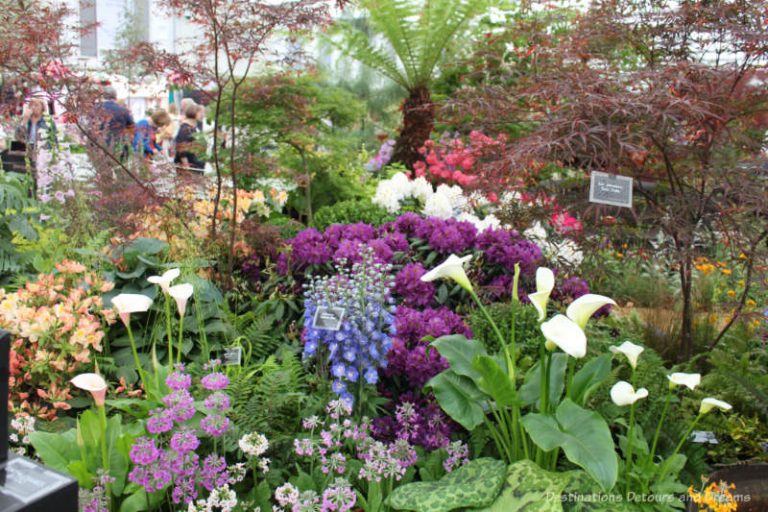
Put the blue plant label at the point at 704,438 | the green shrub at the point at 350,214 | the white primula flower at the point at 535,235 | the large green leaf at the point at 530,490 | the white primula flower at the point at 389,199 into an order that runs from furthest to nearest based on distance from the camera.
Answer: the white primula flower at the point at 389,199
the green shrub at the point at 350,214
the white primula flower at the point at 535,235
the blue plant label at the point at 704,438
the large green leaf at the point at 530,490

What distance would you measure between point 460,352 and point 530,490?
0.55m

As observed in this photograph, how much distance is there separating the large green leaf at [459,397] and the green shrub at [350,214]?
2.66 meters

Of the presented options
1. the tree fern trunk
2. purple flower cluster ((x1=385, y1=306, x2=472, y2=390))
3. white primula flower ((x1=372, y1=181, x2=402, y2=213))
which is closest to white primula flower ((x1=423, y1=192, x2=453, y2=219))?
white primula flower ((x1=372, y1=181, x2=402, y2=213))

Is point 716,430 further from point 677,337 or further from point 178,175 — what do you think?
point 178,175

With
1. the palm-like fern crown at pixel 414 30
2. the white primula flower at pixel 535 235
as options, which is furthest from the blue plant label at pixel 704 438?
the palm-like fern crown at pixel 414 30

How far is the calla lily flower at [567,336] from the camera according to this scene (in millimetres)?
1853

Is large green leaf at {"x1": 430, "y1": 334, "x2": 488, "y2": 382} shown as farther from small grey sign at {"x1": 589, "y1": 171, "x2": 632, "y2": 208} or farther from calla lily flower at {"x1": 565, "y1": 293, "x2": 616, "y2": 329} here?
small grey sign at {"x1": 589, "y1": 171, "x2": 632, "y2": 208}

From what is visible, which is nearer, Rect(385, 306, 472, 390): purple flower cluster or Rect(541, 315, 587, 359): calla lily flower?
Rect(541, 315, 587, 359): calla lily flower

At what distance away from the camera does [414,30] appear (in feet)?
24.4

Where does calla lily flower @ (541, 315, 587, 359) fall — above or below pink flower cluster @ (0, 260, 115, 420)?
above

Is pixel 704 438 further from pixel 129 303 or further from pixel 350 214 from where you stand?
pixel 350 214

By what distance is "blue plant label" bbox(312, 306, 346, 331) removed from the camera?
7.91 feet

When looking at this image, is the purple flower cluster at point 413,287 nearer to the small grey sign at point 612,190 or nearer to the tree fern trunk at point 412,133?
the small grey sign at point 612,190

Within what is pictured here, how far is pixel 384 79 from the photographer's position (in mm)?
12922
